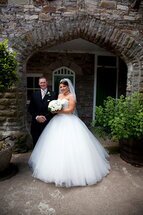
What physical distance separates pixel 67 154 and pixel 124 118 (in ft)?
4.62

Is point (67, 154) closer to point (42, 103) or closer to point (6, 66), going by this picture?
point (42, 103)

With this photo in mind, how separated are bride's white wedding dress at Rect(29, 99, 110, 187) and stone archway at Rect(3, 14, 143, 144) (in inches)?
51.2

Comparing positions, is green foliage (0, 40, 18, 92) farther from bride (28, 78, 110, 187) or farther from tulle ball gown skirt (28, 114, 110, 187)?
tulle ball gown skirt (28, 114, 110, 187)

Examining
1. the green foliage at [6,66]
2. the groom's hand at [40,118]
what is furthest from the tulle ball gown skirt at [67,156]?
the green foliage at [6,66]

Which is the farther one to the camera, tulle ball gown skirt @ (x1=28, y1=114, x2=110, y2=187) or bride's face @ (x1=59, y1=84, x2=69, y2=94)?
bride's face @ (x1=59, y1=84, x2=69, y2=94)

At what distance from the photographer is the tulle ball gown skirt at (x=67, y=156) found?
12.1 ft

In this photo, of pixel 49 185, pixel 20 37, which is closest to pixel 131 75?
pixel 20 37

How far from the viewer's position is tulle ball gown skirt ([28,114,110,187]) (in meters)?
3.68

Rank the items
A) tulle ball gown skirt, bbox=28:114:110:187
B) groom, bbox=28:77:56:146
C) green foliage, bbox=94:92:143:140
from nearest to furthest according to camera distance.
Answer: tulle ball gown skirt, bbox=28:114:110:187, green foliage, bbox=94:92:143:140, groom, bbox=28:77:56:146

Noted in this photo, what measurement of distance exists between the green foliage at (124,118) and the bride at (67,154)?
57cm

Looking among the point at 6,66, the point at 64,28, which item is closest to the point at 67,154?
the point at 6,66

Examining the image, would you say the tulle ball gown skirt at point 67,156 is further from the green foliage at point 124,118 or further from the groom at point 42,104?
the green foliage at point 124,118

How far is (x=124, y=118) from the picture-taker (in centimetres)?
447

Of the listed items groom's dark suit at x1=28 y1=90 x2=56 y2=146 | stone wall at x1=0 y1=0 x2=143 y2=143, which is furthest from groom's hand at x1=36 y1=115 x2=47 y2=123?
stone wall at x1=0 y1=0 x2=143 y2=143
